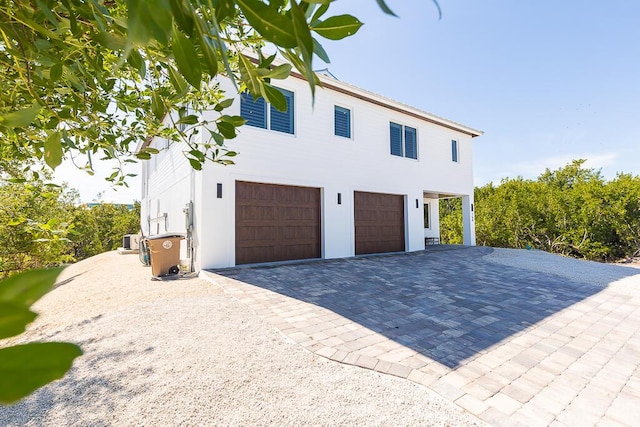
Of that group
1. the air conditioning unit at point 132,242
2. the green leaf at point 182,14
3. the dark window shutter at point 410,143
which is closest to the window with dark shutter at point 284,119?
the dark window shutter at point 410,143

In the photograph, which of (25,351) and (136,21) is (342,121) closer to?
(136,21)

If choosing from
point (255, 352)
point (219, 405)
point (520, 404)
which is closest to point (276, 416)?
point (219, 405)

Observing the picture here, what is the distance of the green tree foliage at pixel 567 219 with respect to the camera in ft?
42.8

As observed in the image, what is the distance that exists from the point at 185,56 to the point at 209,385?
9.77 ft

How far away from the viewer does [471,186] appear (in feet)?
48.3

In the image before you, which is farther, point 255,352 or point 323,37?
point 255,352

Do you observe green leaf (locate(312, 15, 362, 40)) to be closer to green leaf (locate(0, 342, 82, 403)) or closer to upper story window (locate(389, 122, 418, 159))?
green leaf (locate(0, 342, 82, 403))

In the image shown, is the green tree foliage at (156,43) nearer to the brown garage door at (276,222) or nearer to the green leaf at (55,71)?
the green leaf at (55,71)

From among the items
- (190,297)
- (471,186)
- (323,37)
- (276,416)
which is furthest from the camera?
(471,186)

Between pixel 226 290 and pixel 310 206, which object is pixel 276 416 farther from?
pixel 310 206

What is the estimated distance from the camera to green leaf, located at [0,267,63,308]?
0.30 m

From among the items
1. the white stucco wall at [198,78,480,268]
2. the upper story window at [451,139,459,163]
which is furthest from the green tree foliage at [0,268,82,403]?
the upper story window at [451,139,459,163]

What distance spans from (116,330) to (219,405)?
2.43 metres

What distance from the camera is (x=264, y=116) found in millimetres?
8617
